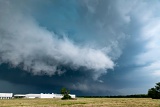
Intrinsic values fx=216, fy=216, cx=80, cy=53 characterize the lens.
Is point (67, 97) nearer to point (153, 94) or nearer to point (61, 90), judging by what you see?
point (61, 90)

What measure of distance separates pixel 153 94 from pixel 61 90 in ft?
211

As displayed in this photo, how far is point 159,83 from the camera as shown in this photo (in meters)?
150

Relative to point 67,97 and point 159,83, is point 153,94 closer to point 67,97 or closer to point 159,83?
point 159,83

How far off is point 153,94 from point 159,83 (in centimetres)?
880

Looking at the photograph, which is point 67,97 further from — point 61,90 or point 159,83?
point 159,83

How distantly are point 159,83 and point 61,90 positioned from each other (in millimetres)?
68047

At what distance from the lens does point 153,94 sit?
15100cm

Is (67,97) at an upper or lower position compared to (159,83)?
lower

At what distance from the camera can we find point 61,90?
148m

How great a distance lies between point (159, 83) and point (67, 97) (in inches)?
2539

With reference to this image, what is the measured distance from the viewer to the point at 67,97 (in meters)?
148

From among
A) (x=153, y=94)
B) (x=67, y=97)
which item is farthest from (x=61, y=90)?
(x=153, y=94)

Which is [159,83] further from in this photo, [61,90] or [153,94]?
[61,90]

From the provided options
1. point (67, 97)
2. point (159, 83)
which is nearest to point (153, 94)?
point (159, 83)
